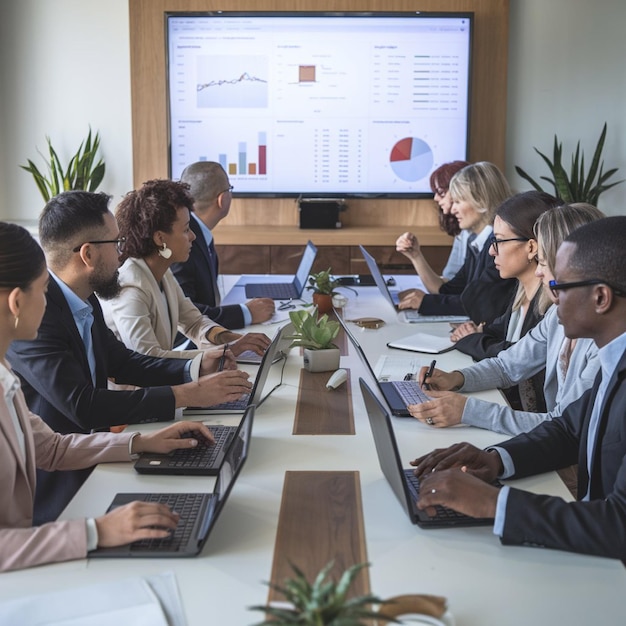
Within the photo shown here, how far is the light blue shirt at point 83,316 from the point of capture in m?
2.45

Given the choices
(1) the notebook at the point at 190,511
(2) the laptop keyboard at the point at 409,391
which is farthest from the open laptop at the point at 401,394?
(1) the notebook at the point at 190,511

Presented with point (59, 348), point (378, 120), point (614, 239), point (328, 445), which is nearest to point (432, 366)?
point (328, 445)

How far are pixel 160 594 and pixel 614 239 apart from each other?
1.14m

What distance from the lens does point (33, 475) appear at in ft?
5.91

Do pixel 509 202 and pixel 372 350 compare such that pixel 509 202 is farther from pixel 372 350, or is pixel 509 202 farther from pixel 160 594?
pixel 160 594

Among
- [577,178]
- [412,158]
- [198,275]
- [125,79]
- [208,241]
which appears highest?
[125,79]

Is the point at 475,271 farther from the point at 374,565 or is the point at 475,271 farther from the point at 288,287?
the point at 374,565

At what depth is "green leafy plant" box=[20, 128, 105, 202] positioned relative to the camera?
5777 millimetres

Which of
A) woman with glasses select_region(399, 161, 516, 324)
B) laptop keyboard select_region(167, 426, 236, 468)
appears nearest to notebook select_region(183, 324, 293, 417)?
laptop keyboard select_region(167, 426, 236, 468)

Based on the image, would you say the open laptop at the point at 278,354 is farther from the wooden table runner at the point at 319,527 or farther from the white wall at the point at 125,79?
the white wall at the point at 125,79

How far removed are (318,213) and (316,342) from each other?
320 centimetres

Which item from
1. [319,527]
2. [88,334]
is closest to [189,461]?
[319,527]

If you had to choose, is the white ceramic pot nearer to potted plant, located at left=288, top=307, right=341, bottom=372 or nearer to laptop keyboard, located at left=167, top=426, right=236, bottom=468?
potted plant, located at left=288, top=307, right=341, bottom=372

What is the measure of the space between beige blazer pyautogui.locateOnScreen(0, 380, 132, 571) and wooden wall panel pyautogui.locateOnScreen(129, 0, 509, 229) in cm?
419
